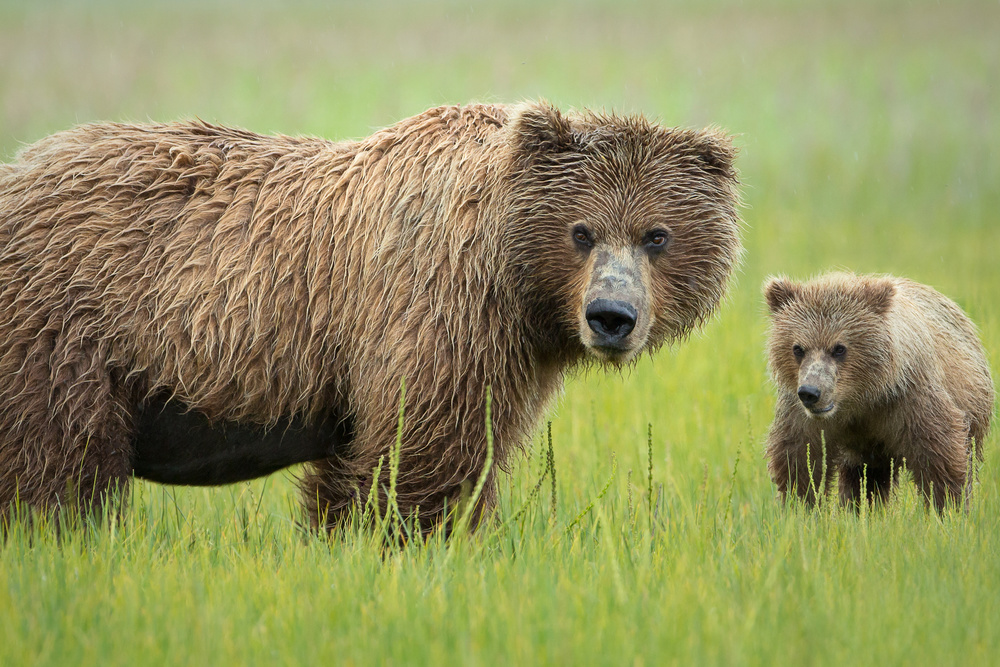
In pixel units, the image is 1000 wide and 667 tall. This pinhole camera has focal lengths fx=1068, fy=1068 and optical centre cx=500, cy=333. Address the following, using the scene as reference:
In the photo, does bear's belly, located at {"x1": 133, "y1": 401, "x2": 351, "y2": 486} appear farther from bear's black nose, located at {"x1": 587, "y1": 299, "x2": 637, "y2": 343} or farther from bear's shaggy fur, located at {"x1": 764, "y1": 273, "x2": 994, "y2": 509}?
bear's shaggy fur, located at {"x1": 764, "y1": 273, "x2": 994, "y2": 509}

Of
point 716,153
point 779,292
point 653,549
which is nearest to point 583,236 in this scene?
point 716,153

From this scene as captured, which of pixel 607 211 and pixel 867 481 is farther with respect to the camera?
pixel 867 481

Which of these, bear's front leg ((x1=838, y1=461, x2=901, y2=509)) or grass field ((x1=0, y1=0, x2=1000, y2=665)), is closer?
grass field ((x1=0, y1=0, x2=1000, y2=665))

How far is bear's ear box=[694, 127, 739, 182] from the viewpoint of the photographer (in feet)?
14.8

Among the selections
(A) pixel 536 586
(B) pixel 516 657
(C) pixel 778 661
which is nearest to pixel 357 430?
(A) pixel 536 586

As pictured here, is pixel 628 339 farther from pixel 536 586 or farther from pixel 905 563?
pixel 905 563

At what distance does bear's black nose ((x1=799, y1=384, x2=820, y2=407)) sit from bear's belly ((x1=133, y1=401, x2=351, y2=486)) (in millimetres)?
2205

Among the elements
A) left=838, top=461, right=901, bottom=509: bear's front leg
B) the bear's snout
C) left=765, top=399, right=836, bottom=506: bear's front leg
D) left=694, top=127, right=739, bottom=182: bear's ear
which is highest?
left=694, top=127, right=739, bottom=182: bear's ear

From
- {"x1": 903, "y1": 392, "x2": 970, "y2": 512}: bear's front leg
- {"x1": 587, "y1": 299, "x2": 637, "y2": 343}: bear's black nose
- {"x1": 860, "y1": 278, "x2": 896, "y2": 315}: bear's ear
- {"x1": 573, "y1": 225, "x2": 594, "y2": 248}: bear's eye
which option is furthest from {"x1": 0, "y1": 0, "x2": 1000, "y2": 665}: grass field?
{"x1": 860, "y1": 278, "x2": 896, "y2": 315}: bear's ear

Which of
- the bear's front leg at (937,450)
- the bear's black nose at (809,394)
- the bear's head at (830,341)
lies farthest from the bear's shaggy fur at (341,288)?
the bear's front leg at (937,450)

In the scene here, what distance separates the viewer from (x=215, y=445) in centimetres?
487

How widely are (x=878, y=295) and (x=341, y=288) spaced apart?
2782 mm

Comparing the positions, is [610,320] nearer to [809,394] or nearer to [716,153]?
[716,153]

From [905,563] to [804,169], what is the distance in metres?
18.5
